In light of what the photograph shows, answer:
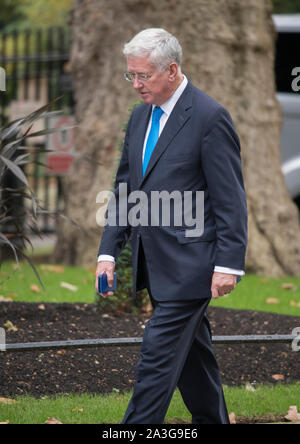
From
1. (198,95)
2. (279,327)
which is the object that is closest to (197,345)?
(198,95)

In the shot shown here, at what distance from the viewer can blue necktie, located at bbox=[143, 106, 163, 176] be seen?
13.7 ft

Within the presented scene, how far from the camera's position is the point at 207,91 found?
388 inches

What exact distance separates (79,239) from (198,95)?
6.33 metres

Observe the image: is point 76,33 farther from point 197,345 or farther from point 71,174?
point 197,345

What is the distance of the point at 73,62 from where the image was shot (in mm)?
10625

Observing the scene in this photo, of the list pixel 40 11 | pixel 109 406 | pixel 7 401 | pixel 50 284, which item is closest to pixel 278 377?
pixel 109 406

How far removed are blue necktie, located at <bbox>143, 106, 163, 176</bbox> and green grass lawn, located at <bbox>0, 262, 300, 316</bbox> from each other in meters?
3.24

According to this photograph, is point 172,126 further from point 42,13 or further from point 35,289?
point 42,13

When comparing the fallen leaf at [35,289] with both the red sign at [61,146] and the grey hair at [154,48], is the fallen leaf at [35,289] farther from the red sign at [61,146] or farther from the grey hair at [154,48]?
the grey hair at [154,48]

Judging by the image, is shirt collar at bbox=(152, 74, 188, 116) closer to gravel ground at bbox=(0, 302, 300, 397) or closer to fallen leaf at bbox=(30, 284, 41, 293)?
gravel ground at bbox=(0, 302, 300, 397)

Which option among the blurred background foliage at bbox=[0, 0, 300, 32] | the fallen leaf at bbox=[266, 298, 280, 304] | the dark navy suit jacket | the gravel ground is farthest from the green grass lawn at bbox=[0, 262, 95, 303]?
the blurred background foliage at bbox=[0, 0, 300, 32]

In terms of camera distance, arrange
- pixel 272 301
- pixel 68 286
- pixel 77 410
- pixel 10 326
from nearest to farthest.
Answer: pixel 77 410
pixel 10 326
pixel 272 301
pixel 68 286

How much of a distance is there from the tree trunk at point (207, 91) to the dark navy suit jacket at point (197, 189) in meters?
5.74

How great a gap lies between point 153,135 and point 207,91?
5793 millimetres
